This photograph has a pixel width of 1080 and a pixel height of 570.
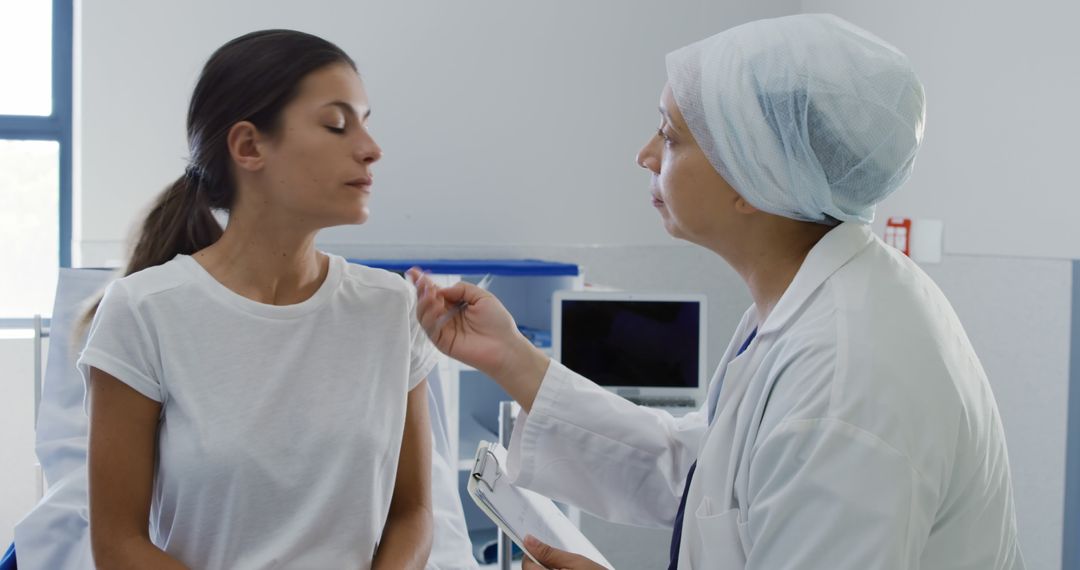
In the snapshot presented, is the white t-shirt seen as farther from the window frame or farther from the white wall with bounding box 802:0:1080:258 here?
the window frame

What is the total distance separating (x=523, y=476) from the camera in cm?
142

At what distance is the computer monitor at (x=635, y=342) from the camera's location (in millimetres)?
2525

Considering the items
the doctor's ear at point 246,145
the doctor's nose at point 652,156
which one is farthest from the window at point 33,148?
the doctor's nose at point 652,156

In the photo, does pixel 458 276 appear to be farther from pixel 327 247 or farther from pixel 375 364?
pixel 375 364

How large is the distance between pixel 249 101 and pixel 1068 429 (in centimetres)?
217

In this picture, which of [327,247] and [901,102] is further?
[327,247]

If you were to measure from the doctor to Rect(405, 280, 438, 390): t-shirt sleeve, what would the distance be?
0.40 m

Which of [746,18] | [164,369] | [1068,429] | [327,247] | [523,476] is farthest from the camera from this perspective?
[746,18]

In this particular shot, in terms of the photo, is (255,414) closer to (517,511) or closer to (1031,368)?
(517,511)

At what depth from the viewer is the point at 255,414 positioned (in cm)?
132

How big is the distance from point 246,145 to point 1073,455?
7.12 feet

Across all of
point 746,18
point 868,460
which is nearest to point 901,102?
point 868,460

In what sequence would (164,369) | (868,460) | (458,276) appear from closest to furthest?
(868,460)
(164,369)
(458,276)

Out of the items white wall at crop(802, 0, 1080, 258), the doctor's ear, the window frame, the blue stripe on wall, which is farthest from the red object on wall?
the window frame
